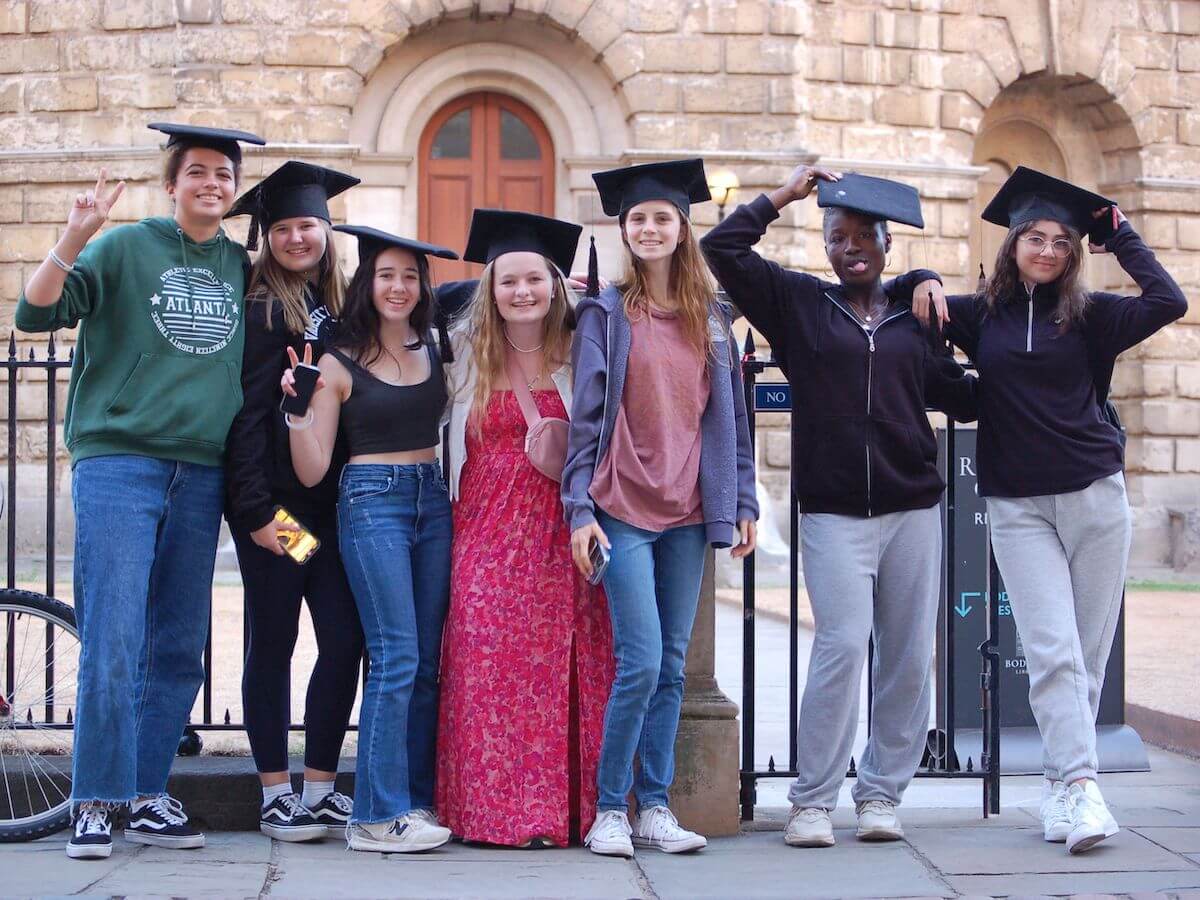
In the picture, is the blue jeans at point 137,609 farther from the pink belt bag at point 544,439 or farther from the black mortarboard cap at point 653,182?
the black mortarboard cap at point 653,182

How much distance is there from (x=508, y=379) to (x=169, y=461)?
1072 millimetres

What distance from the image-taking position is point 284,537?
4.81m

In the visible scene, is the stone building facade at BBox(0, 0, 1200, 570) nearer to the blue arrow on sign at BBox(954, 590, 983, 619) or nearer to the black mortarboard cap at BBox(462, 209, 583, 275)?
the blue arrow on sign at BBox(954, 590, 983, 619)

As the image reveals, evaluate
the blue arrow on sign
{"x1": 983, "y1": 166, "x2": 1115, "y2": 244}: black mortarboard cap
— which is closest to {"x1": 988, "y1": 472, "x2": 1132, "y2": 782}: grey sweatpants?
Result: {"x1": 983, "y1": 166, "x2": 1115, "y2": 244}: black mortarboard cap

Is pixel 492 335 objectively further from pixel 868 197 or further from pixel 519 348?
pixel 868 197

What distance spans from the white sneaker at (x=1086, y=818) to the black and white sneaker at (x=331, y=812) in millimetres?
2262

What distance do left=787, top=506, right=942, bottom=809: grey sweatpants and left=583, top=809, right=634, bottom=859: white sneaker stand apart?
61cm

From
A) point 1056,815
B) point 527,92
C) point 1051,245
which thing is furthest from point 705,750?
point 527,92

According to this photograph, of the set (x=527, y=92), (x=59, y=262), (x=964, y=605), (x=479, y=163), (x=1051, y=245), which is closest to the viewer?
(x=59, y=262)

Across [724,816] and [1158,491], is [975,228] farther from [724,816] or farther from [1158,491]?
[724,816]

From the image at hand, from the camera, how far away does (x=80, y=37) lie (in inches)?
593

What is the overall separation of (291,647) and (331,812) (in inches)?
21.8

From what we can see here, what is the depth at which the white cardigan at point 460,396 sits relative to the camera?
5.05 m

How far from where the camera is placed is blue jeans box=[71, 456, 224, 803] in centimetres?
466
